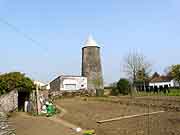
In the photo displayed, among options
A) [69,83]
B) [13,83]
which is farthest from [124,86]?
[13,83]

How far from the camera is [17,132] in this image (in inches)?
557

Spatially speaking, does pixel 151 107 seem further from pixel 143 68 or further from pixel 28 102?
pixel 143 68

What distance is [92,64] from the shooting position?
61.2 metres

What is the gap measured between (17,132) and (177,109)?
10660 mm

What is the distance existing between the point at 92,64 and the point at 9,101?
38.6m

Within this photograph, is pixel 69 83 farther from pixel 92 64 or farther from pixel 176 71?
pixel 176 71

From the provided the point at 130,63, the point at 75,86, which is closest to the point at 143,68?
the point at 130,63

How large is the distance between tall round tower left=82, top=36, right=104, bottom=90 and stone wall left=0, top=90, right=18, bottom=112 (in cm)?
3566

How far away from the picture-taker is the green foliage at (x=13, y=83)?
2523cm

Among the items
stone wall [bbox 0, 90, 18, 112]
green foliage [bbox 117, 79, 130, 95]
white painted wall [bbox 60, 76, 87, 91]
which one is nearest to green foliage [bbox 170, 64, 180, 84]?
green foliage [bbox 117, 79, 130, 95]

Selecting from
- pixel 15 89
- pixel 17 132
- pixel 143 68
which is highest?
pixel 143 68

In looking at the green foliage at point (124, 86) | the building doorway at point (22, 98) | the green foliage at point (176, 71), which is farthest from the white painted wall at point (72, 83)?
the building doorway at point (22, 98)

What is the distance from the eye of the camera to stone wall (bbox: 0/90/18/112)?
22.8 metres

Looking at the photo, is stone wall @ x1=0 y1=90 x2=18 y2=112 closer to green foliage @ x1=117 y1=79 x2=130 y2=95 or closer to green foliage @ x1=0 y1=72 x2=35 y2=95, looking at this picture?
green foliage @ x1=0 y1=72 x2=35 y2=95
